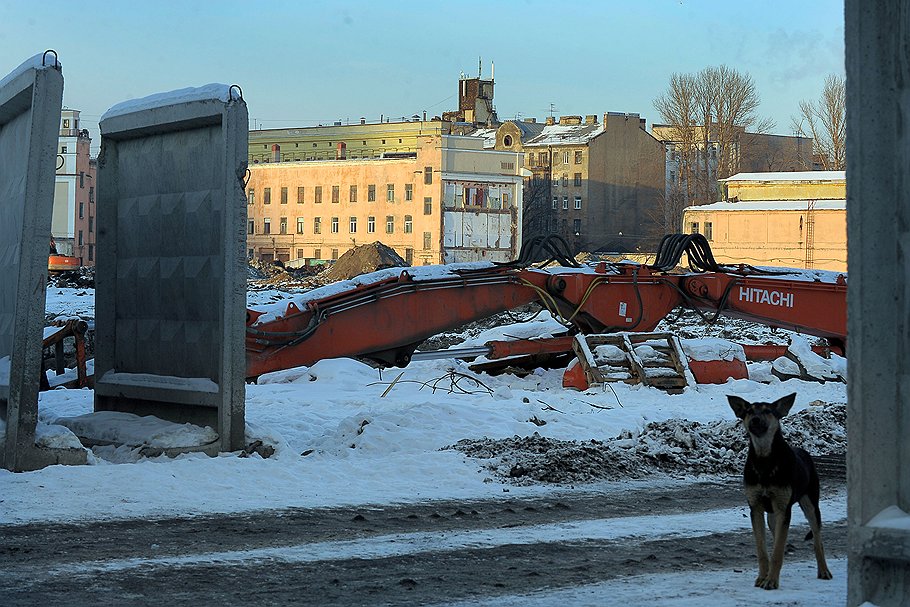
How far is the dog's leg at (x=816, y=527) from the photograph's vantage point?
21.5 feet

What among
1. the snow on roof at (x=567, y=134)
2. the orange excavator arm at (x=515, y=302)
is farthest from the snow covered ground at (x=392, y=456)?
the snow on roof at (x=567, y=134)

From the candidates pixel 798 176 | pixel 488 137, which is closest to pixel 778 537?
pixel 798 176

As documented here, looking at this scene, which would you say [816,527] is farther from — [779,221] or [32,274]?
[779,221]

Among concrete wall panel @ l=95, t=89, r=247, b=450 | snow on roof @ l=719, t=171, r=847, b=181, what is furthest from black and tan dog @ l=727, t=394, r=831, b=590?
snow on roof @ l=719, t=171, r=847, b=181

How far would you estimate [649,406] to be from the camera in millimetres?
15234

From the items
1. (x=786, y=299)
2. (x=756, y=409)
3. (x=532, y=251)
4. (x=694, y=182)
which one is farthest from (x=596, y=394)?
(x=694, y=182)

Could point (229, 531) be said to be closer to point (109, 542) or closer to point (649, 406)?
point (109, 542)

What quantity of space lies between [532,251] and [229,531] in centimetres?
1021

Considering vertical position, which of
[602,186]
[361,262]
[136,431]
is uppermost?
[602,186]

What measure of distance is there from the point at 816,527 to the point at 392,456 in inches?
203

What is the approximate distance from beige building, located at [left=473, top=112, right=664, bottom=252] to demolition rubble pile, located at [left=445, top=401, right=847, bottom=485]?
3570 inches

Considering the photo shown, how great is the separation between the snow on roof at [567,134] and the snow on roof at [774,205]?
3063 cm

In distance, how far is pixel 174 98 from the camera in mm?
11477

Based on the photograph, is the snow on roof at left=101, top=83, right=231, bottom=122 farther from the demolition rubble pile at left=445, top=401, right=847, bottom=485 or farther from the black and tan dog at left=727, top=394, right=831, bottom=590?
the black and tan dog at left=727, top=394, right=831, bottom=590
